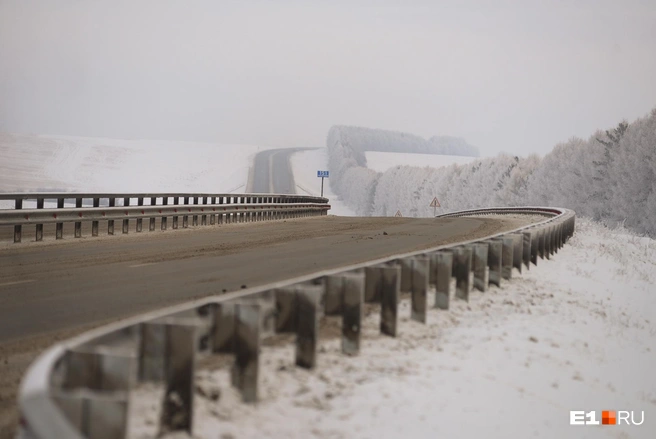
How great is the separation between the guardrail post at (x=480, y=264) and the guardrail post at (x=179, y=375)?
6936mm

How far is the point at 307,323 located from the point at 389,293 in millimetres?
1657

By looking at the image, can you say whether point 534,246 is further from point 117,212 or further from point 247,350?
point 117,212

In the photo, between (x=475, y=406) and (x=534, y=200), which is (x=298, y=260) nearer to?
(x=475, y=406)

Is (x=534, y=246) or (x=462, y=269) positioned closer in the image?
(x=462, y=269)

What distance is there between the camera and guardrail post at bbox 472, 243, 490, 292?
11.0m

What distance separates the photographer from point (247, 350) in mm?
5270

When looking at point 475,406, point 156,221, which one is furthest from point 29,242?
point 475,406

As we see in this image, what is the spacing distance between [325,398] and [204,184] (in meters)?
125

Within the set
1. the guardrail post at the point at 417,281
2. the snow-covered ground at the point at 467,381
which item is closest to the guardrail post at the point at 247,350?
the snow-covered ground at the point at 467,381

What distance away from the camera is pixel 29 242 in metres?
19.8

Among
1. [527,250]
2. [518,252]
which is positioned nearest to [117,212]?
[527,250]

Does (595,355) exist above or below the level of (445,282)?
below

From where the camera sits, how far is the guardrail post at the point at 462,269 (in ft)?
33.1

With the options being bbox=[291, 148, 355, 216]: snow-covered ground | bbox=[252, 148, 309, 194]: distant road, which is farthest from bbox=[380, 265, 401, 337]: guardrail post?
bbox=[291, 148, 355, 216]: snow-covered ground
